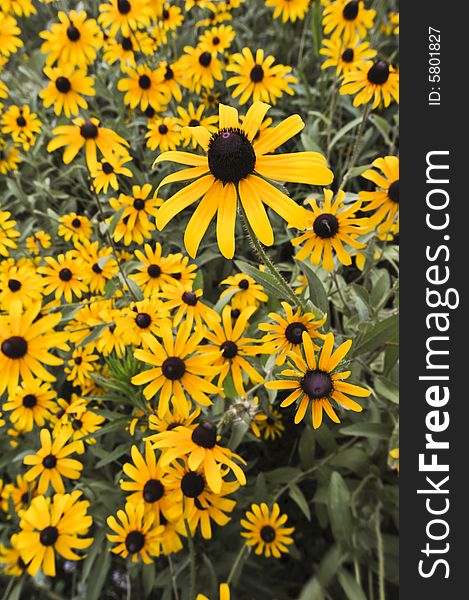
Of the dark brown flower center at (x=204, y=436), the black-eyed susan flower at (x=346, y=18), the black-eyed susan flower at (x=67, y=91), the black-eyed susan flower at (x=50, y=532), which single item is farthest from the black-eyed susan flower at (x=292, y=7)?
the black-eyed susan flower at (x=50, y=532)

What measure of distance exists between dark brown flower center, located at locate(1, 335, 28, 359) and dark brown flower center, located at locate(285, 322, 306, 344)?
0.74 metres

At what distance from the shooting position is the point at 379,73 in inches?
69.8

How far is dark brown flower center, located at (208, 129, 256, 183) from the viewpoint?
1047 mm

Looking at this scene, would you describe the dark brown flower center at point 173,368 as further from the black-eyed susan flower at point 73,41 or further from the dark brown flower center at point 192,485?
the black-eyed susan flower at point 73,41

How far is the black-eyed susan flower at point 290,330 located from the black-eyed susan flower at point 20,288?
0.94 m

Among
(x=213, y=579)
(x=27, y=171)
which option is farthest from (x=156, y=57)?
(x=213, y=579)

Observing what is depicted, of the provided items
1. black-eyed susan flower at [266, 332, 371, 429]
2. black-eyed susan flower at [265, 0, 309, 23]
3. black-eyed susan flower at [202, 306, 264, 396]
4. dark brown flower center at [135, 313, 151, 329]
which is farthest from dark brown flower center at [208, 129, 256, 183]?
black-eyed susan flower at [265, 0, 309, 23]

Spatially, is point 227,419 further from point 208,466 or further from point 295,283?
point 295,283

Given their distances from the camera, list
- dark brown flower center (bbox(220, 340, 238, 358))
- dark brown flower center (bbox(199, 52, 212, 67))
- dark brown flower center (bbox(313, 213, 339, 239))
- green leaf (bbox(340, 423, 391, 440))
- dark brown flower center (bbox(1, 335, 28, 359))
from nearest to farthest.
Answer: dark brown flower center (bbox(1, 335, 28, 359)), dark brown flower center (bbox(313, 213, 339, 239)), dark brown flower center (bbox(220, 340, 238, 358)), green leaf (bbox(340, 423, 391, 440)), dark brown flower center (bbox(199, 52, 212, 67))

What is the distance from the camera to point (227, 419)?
149 cm

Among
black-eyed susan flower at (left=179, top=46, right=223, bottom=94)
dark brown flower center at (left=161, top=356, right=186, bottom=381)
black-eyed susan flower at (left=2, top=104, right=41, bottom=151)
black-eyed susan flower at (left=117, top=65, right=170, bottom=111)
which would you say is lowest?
dark brown flower center at (left=161, top=356, right=186, bottom=381)

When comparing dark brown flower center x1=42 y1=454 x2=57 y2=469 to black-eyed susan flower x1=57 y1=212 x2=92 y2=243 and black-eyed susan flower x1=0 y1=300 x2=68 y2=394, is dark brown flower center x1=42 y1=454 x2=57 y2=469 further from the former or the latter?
black-eyed susan flower x1=57 y1=212 x2=92 y2=243

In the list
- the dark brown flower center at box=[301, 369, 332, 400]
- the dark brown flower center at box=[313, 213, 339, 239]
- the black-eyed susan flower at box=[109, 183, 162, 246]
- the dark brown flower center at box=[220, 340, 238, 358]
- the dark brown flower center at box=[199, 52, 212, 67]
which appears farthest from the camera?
the dark brown flower center at box=[199, 52, 212, 67]

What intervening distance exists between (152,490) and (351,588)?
2.52 ft
